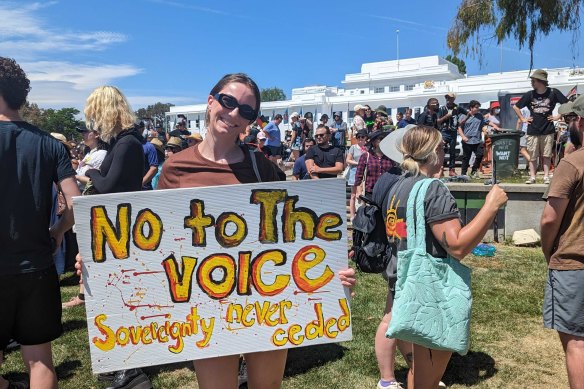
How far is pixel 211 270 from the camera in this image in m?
2.18

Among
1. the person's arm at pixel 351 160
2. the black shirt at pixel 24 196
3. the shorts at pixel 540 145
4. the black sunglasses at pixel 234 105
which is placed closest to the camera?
the black sunglasses at pixel 234 105

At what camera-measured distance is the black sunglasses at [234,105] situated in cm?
221

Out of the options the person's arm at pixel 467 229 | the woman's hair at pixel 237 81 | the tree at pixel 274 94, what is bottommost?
the person's arm at pixel 467 229

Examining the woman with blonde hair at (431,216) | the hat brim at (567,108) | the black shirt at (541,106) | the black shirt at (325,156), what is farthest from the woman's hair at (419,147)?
the black shirt at (541,106)

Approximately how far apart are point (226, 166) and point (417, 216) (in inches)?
39.7

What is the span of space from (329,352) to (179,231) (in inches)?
98.8

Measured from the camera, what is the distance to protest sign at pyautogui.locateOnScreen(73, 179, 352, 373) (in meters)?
2.11

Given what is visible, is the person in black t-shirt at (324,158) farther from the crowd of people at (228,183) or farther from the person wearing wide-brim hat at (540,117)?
the crowd of people at (228,183)

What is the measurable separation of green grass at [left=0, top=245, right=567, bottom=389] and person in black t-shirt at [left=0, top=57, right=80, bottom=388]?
4.41 feet

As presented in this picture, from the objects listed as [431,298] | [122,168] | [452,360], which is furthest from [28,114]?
[431,298]

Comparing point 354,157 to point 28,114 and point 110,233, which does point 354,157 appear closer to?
point 110,233

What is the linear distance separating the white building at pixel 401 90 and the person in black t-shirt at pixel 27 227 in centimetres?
2592

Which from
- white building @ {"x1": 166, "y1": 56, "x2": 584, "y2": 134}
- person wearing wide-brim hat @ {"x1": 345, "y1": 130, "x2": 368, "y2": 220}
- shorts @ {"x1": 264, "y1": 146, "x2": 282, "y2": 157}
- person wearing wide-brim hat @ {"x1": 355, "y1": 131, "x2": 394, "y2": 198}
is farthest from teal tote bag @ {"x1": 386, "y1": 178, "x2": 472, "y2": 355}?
white building @ {"x1": 166, "y1": 56, "x2": 584, "y2": 134}

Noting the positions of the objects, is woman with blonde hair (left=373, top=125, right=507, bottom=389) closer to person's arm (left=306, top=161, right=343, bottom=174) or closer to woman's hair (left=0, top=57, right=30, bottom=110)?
woman's hair (left=0, top=57, right=30, bottom=110)
